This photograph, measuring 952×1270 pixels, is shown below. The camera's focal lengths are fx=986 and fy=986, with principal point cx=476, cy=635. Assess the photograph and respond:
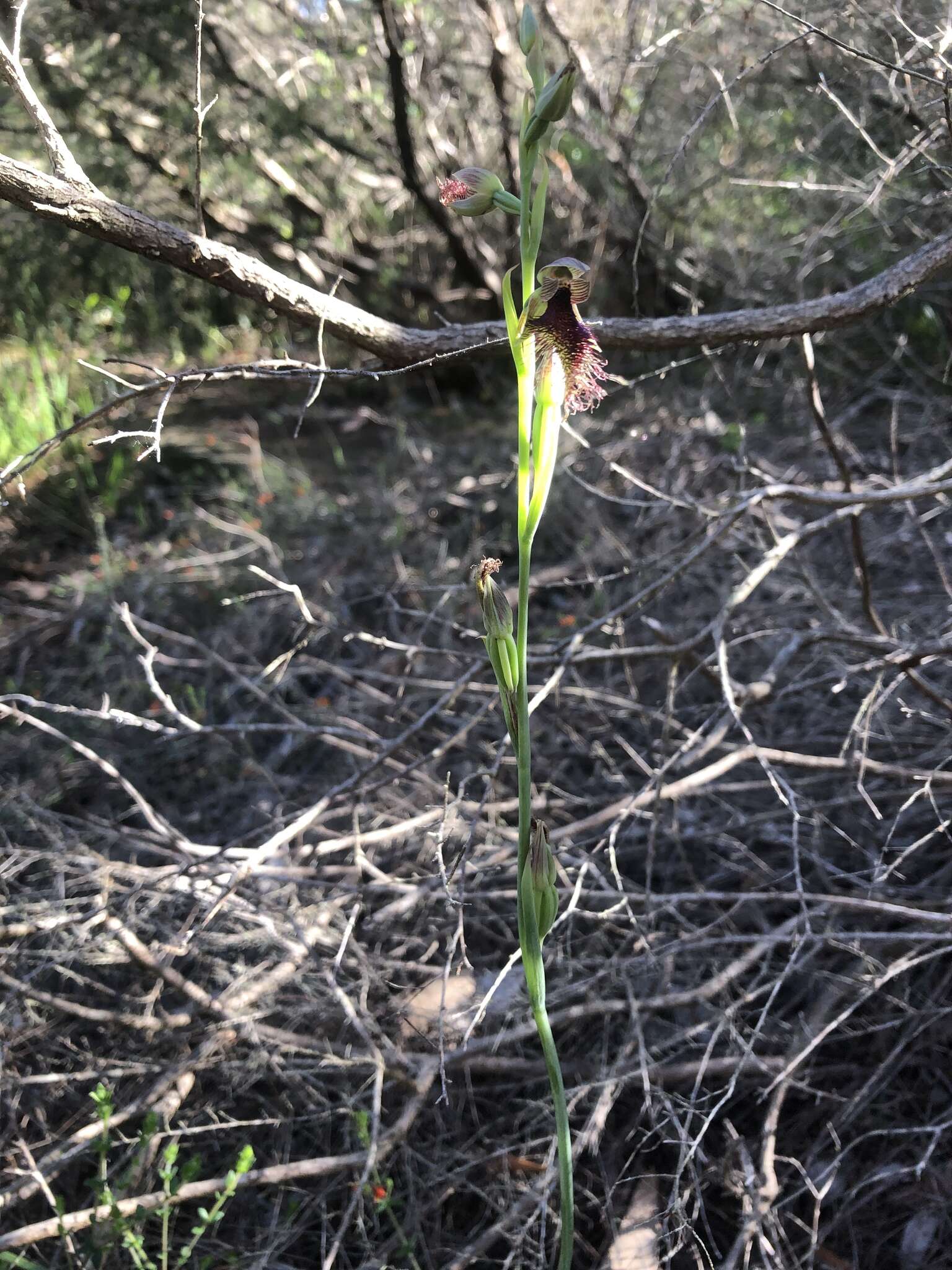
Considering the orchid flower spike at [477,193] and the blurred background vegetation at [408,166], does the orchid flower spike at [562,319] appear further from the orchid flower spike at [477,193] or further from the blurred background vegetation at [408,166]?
the blurred background vegetation at [408,166]

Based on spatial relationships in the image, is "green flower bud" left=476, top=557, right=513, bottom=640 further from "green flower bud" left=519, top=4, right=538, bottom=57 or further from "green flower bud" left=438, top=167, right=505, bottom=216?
"green flower bud" left=519, top=4, right=538, bottom=57

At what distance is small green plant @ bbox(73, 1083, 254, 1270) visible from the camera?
179cm

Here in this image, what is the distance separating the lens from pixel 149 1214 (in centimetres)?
187

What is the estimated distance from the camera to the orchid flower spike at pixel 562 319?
4.17 feet

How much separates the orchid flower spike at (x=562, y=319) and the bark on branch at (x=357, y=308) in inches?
22.3

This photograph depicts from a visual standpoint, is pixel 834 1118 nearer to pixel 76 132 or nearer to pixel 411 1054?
pixel 411 1054

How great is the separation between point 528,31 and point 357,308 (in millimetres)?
766

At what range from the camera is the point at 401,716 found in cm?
311

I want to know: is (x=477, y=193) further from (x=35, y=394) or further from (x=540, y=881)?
(x=35, y=394)

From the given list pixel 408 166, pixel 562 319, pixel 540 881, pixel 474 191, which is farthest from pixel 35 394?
pixel 540 881

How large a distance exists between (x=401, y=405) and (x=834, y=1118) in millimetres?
3995

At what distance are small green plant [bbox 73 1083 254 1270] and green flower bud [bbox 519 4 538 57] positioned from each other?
6.10ft

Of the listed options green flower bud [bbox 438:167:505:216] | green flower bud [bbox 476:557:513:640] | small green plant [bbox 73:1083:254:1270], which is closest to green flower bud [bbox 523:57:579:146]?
green flower bud [bbox 438:167:505:216]

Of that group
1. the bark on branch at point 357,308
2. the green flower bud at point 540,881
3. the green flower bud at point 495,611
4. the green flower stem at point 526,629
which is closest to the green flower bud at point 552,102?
the green flower stem at point 526,629
